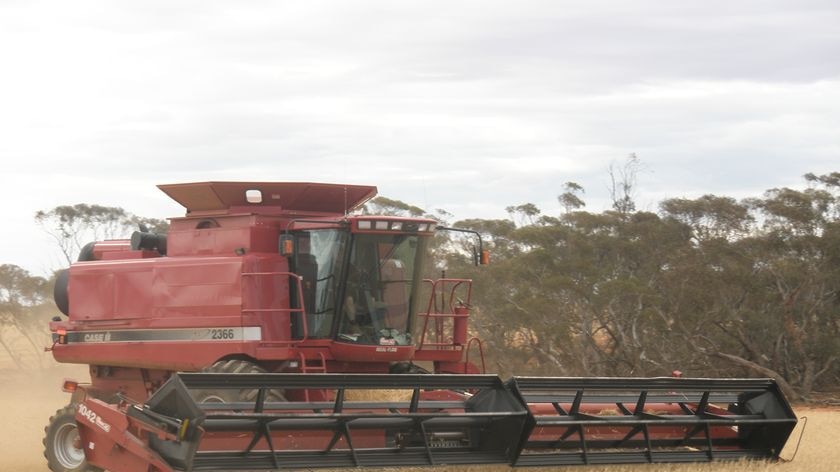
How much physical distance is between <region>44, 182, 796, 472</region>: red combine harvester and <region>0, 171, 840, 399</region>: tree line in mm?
8167

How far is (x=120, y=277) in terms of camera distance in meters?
10.8

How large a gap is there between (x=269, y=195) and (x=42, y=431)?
5.36 meters

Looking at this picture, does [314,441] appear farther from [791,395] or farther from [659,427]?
[791,395]

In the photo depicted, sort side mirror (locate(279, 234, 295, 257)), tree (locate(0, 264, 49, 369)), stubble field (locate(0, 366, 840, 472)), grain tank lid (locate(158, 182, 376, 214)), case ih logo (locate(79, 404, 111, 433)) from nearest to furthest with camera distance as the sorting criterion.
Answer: case ih logo (locate(79, 404, 111, 433)) < stubble field (locate(0, 366, 840, 472)) < side mirror (locate(279, 234, 295, 257)) < grain tank lid (locate(158, 182, 376, 214)) < tree (locate(0, 264, 49, 369))

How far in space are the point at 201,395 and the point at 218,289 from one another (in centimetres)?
186

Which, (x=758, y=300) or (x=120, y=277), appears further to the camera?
(x=758, y=300)

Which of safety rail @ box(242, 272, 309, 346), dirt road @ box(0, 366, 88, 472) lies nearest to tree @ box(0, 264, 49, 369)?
dirt road @ box(0, 366, 88, 472)

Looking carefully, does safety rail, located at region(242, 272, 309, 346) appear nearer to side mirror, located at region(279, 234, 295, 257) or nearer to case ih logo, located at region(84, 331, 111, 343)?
side mirror, located at region(279, 234, 295, 257)

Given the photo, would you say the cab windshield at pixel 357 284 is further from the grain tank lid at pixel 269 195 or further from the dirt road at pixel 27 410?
the dirt road at pixel 27 410

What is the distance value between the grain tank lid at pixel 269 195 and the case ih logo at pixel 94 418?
9.67 ft

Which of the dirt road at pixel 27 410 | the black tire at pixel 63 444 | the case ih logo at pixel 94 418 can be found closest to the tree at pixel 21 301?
the dirt road at pixel 27 410

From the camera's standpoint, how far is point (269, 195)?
34.3 feet

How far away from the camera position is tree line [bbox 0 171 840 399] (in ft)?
63.1

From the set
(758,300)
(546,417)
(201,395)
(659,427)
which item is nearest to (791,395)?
(758,300)
